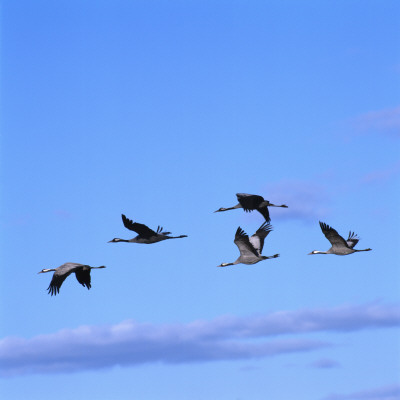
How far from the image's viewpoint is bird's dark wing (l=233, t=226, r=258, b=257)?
48781 mm

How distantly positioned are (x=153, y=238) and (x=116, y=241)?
325cm

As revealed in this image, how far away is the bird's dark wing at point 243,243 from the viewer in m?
48.8

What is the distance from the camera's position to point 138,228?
49.4 metres

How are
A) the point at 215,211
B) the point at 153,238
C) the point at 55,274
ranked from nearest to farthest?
the point at 55,274
the point at 153,238
the point at 215,211

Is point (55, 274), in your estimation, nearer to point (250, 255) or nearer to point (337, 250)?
point (250, 255)

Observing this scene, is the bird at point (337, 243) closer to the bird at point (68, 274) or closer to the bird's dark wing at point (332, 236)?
the bird's dark wing at point (332, 236)

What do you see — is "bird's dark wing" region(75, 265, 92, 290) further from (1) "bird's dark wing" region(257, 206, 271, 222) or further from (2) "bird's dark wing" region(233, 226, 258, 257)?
(1) "bird's dark wing" region(257, 206, 271, 222)

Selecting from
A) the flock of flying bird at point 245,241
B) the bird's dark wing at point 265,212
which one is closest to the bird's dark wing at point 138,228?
the flock of flying bird at point 245,241

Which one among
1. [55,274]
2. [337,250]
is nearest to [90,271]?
[55,274]

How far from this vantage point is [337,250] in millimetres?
51469

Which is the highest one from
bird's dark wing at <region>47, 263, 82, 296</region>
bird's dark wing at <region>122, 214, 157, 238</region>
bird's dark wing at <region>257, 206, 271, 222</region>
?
bird's dark wing at <region>257, 206, 271, 222</region>

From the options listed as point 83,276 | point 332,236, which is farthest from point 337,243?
point 83,276

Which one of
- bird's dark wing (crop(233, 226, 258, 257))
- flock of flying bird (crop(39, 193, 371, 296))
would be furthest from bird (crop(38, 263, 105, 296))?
bird's dark wing (crop(233, 226, 258, 257))

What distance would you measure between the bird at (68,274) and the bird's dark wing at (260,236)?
685cm
